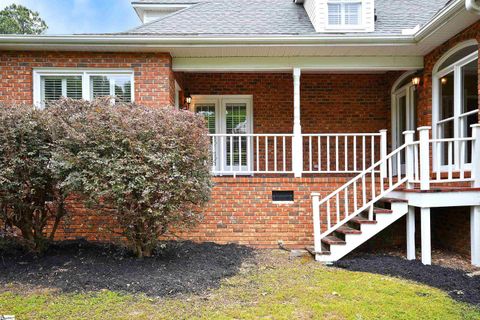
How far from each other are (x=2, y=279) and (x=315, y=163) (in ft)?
23.3

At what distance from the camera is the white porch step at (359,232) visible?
19.4 ft

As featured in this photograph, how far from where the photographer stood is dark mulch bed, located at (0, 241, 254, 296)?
15.1 feet

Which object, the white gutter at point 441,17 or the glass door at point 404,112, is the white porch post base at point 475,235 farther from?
the glass door at point 404,112

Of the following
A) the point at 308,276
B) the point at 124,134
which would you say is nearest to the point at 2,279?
the point at 124,134

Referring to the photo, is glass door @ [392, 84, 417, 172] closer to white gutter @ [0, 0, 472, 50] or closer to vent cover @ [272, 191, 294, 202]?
white gutter @ [0, 0, 472, 50]

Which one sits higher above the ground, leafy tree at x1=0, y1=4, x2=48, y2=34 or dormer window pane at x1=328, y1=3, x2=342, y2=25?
leafy tree at x1=0, y1=4, x2=48, y2=34

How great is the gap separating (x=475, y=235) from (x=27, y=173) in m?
6.59

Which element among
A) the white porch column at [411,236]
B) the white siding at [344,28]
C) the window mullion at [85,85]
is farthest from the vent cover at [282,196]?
the window mullion at [85,85]

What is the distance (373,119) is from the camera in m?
9.69

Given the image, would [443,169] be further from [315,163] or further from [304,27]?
[304,27]

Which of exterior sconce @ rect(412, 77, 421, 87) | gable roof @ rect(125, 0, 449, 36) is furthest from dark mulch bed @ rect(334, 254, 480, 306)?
gable roof @ rect(125, 0, 449, 36)

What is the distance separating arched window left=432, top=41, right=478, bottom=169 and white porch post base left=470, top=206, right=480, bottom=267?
778 mm

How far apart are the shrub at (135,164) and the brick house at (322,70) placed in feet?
4.25

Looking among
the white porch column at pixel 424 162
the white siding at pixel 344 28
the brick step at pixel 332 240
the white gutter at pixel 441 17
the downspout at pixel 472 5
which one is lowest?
the brick step at pixel 332 240
